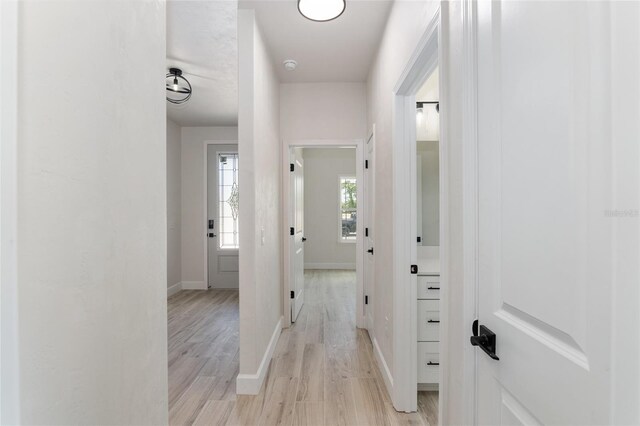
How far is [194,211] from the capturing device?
17.2 feet

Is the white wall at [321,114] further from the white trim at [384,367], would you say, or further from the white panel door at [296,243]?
the white trim at [384,367]

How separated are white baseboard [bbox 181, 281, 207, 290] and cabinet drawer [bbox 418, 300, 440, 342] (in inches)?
160

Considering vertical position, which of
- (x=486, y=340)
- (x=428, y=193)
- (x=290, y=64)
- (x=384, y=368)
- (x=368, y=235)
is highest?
(x=290, y=64)

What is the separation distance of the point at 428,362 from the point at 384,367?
0.36 metres

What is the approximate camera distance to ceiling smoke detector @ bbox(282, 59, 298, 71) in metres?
3.06

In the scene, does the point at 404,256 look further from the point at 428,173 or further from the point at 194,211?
the point at 194,211

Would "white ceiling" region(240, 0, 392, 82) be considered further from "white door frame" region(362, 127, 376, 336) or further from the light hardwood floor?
the light hardwood floor

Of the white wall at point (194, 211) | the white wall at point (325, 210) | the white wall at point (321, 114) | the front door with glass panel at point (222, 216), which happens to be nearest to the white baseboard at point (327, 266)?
the white wall at point (325, 210)

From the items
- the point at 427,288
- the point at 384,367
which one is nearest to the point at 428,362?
the point at 384,367

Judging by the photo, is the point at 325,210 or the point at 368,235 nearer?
the point at 368,235

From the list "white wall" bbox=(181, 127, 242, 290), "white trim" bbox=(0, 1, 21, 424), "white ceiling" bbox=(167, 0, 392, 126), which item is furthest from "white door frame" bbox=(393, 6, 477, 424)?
"white wall" bbox=(181, 127, 242, 290)

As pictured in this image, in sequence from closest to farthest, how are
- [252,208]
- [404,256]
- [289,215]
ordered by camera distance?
[404,256] < [252,208] < [289,215]

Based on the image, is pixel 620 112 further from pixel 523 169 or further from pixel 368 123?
pixel 368 123

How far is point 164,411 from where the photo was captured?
1.01 metres
